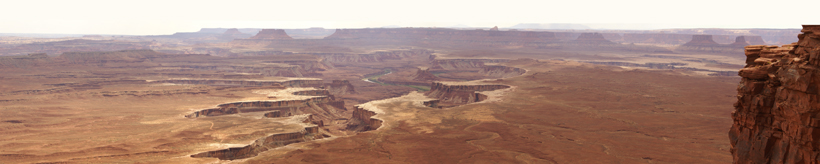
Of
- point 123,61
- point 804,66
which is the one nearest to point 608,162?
point 804,66

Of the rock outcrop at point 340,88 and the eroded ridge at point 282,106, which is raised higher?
the eroded ridge at point 282,106

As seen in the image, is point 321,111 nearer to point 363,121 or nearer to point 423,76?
point 363,121

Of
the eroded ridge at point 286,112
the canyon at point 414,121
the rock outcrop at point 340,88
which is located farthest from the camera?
the rock outcrop at point 340,88

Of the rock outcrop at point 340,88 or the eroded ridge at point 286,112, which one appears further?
the rock outcrop at point 340,88

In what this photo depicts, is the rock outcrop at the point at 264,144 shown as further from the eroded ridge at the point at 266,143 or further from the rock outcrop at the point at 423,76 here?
the rock outcrop at the point at 423,76

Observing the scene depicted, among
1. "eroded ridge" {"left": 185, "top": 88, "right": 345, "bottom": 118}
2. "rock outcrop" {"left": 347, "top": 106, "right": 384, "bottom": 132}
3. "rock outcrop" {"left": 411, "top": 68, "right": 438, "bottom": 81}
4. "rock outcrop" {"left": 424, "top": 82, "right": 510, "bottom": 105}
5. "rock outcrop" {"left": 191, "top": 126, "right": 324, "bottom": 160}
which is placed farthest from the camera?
"rock outcrop" {"left": 411, "top": 68, "right": 438, "bottom": 81}

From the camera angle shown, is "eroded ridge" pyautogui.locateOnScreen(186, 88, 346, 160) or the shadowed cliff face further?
"eroded ridge" pyautogui.locateOnScreen(186, 88, 346, 160)

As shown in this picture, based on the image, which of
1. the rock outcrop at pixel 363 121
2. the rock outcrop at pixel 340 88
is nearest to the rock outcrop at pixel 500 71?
the rock outcrop at pixel 340 88

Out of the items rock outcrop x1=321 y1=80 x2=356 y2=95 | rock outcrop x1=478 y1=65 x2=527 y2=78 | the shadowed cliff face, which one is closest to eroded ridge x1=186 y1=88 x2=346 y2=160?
rock outcrop x1=321 y1=80 x2=356 y2=95

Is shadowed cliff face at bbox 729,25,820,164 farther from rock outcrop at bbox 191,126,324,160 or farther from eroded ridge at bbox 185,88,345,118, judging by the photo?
eroded ridge at bbox 185,88,345,118
